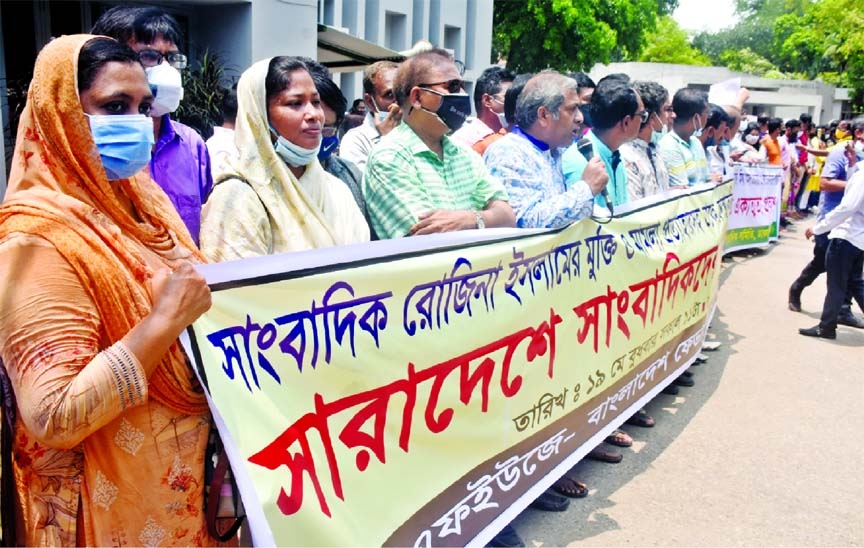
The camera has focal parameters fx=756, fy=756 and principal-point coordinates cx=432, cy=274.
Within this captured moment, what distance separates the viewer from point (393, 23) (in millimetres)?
17094

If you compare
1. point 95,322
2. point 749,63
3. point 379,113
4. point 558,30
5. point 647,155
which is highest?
point 749,63

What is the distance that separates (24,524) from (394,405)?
102 cm

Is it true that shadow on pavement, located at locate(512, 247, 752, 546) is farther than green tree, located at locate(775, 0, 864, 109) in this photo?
No

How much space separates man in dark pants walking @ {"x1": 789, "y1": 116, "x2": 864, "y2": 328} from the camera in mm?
7070

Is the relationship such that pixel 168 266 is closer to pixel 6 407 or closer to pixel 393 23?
pixel 6 407

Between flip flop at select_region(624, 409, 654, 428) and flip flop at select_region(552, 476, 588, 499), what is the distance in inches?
39.4

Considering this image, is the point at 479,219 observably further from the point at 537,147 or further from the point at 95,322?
the point at 95,322

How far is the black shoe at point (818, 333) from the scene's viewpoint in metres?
6.59

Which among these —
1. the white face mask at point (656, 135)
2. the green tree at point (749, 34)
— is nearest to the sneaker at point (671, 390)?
the white face mask at point (656, 135)

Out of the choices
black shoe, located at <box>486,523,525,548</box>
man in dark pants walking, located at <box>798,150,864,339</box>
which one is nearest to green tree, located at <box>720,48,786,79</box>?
man in dark pants walking, located at <box>798,150,864,339</box>

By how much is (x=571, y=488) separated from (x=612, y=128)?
2.03 meters

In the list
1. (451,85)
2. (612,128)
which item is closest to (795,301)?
(612,128)

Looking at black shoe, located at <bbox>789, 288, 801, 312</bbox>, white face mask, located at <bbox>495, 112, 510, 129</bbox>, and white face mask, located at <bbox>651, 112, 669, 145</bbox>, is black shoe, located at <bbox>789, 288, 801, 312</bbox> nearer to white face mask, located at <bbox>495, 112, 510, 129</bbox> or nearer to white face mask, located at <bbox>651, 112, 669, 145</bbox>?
white face mask, located at <bbox>651, 112, 669, 145</bbox>

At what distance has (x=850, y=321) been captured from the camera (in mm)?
7012
